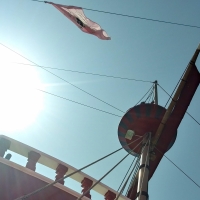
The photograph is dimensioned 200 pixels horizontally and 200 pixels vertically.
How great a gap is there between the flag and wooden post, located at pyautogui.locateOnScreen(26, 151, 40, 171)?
3784mm

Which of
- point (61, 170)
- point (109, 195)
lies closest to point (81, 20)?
point (61, 170)

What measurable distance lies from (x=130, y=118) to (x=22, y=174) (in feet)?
13.3

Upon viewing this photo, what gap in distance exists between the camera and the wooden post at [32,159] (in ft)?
21.4

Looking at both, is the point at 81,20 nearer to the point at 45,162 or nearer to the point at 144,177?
the point at 45,162

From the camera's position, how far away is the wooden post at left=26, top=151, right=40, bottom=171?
6520 mm

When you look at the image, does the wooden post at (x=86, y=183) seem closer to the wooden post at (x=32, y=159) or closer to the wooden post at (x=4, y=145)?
the wooden post at (x=32, y=159)

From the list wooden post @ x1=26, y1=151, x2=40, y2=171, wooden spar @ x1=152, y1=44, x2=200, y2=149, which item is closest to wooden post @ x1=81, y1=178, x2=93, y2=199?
wooden post @ x1=26, y1=151, x2=40, y2=171

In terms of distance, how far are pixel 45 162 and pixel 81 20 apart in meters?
4.12

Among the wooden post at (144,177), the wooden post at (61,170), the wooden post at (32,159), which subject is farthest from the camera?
the wooden post at (61,170)

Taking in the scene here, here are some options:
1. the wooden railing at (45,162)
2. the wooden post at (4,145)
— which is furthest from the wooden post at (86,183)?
the wooden post at (4,145)

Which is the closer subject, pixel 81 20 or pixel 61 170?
pixel 61 170

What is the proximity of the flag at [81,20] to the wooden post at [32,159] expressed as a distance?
3.78 metres

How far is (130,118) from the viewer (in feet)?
29.2

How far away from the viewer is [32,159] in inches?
263
